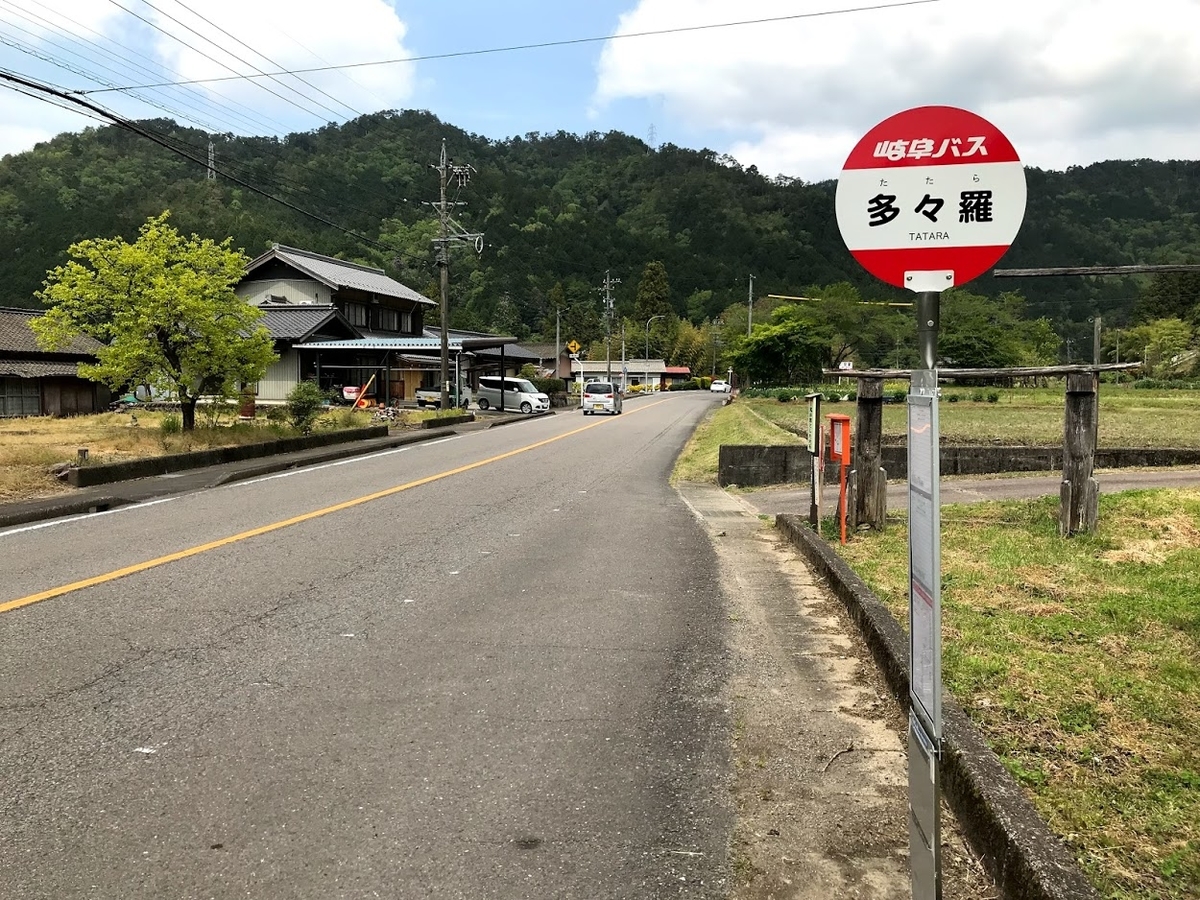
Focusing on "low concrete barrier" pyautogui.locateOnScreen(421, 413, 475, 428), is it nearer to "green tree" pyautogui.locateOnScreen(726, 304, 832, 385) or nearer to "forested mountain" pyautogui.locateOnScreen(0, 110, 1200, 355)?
"forested mountain" pyautogui.locateOnScreen(0, 110, 1200, 355)

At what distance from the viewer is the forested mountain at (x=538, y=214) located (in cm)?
3988

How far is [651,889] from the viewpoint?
9.40 ft

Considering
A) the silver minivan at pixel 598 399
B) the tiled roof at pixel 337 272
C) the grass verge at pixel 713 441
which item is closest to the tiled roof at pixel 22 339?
the tiled roof at pixel 337 272

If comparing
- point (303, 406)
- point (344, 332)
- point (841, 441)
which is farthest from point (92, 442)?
point (344, 332)

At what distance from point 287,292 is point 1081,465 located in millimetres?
Result: 43424

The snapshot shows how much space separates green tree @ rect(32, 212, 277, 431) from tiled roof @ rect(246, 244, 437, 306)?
73.2ft

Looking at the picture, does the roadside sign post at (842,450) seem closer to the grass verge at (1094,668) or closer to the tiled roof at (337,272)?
the grass verge at (1094,668)

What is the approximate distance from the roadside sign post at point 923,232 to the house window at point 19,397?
36.7 metres

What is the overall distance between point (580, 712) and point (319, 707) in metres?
1.29

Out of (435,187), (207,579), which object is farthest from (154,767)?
(435,187)

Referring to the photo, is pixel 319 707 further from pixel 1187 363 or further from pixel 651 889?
pixel 1187 363

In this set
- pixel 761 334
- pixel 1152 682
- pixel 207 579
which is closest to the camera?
pixel 1152 682

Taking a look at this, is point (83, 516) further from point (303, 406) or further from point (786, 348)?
point (786, 348)

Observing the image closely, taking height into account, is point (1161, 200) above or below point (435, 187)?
above
